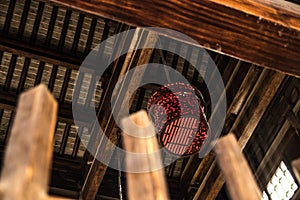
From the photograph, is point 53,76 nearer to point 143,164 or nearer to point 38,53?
point 38,53

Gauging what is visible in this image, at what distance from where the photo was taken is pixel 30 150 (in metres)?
1.10

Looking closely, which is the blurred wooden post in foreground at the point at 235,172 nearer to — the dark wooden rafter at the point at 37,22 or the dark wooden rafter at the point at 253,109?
the dark wooden rafter at the point at 253,109

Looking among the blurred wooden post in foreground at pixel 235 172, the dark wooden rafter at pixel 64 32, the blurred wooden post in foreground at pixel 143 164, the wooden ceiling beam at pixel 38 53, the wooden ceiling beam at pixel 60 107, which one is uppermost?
the blurred wooden post in foreground at pixel 235 172

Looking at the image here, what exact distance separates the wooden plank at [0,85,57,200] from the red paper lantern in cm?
269

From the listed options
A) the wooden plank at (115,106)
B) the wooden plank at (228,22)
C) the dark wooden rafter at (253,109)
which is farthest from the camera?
the dark wooden rafter at (253,109)

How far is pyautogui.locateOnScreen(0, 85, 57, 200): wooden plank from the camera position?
3.40 ft

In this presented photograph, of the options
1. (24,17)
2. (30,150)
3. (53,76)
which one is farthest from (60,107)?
(30,150)

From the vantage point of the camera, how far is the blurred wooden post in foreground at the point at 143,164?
4.04 feet

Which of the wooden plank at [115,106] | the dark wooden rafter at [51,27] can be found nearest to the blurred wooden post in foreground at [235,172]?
the wooden plank at [115,106]

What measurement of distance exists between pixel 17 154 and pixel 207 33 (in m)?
1.65

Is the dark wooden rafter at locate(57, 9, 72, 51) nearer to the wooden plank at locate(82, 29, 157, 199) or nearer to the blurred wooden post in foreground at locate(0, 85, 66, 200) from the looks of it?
the wooden plank at locate(82, 29, 157, 199)

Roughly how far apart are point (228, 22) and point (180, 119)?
1555mm

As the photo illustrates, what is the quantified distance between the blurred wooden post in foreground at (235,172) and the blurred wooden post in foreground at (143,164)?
0.64 ft

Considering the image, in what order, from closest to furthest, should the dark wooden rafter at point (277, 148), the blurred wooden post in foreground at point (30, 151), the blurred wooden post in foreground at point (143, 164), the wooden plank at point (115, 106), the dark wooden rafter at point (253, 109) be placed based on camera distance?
the blurred wooden post in foreground at point (30, 151) < the blurred wooden post in foreground at point (143, 164) < the wooden plank at point (115, 106) < the dark wooden rafter at point (253, 109) < the dark wooden rafter at point (277, 148)
